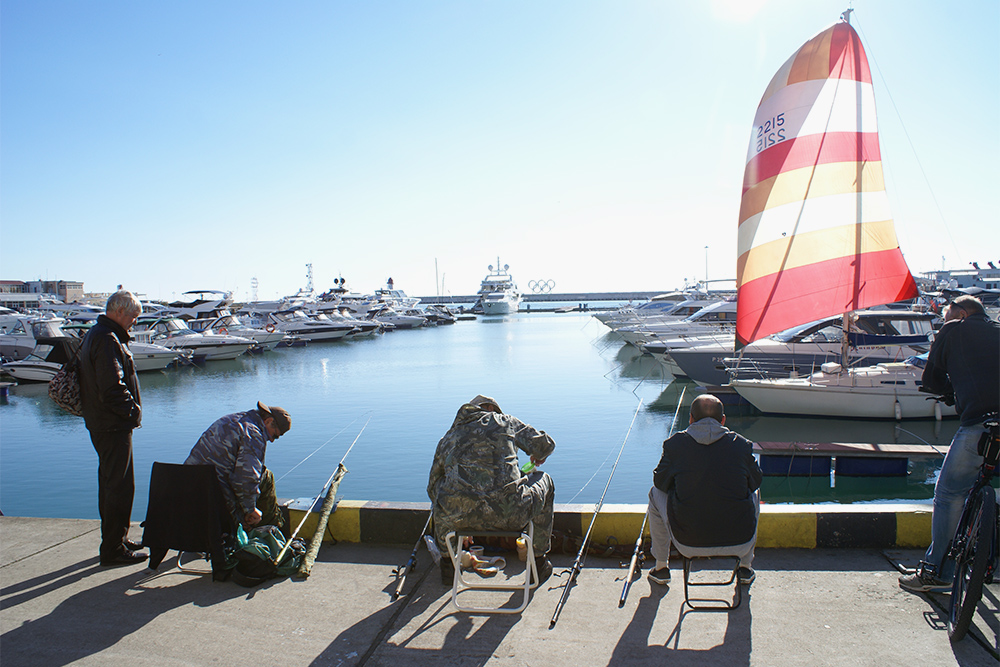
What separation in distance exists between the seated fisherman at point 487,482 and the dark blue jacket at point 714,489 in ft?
2.58

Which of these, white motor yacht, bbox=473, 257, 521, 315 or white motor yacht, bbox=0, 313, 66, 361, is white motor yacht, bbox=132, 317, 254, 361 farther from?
white motor yacht, bbox=473, 257, 521, 315

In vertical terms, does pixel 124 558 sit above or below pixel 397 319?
above

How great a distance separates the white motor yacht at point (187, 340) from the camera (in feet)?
97.1

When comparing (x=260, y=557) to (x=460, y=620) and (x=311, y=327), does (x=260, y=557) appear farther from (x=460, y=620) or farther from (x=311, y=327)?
(x=311, y=327)

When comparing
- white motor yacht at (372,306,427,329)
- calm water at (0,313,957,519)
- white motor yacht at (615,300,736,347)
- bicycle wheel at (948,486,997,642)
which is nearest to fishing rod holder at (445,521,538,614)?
bicycle wheel at (948,486,997,642)

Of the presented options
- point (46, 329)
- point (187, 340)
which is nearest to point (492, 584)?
point (46, 329)

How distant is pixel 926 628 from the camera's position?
3094mm

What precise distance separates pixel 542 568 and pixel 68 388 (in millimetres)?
3148

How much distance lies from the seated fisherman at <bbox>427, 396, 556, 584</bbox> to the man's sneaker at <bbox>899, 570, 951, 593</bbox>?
6.40ft

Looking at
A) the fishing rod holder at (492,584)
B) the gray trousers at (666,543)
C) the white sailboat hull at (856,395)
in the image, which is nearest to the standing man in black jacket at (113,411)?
the fishing rod holder at (492,584)

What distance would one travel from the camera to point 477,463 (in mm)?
3521

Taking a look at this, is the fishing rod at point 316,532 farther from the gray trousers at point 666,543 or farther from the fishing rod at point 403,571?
the gray trousers at point 666,543

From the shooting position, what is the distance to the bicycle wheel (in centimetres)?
287

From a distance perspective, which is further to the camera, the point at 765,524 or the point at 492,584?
the point at 765,524
